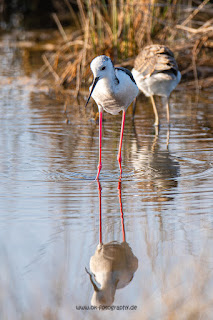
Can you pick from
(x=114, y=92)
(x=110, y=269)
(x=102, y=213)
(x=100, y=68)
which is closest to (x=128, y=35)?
(x=114, y=92)

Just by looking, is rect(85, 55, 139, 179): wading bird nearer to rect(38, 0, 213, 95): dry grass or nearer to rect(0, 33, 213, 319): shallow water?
rect(0, 33, 213, 319): shallow water

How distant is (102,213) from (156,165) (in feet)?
5.52

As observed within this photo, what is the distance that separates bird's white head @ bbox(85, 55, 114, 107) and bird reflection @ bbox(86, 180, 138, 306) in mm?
1779

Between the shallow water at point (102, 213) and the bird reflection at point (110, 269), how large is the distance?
0.02 metres

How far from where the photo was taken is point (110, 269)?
383 centimetres

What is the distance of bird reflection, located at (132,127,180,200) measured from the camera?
5.61m

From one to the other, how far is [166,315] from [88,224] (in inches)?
58.9

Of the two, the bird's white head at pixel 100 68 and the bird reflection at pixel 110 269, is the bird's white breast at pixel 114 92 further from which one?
the bird reflection at pixel 110 269

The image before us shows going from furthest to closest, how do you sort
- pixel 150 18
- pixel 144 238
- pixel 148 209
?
pixel 150 18
pixel 148 209
pixel 144 238

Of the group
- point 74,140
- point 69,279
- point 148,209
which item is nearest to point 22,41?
point 74,140

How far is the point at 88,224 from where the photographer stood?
461cm

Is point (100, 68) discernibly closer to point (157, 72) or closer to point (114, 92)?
point (114, 92)

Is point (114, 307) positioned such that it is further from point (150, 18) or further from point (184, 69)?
point (184, 69)

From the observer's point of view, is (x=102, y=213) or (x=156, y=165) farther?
(x=156, y=165)
